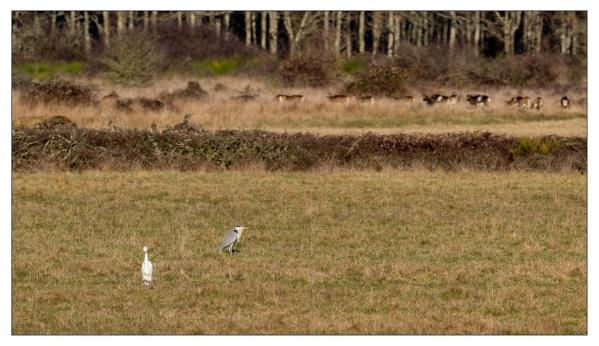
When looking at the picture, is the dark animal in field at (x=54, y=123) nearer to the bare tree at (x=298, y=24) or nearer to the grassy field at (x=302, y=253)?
the grassy field at (x=302, y=253)

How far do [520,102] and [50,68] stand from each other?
2329 cm

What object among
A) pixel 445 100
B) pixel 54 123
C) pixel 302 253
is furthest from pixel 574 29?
pixel 302 253

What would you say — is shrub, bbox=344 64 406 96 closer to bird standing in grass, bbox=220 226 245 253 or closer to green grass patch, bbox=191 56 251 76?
green grass patch, bbox=191 56 251 76

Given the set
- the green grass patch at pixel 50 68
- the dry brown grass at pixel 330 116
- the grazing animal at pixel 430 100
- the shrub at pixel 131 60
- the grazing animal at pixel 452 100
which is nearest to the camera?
the dry brown grass at pixel 330 116

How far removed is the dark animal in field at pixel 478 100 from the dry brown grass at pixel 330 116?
298 mm

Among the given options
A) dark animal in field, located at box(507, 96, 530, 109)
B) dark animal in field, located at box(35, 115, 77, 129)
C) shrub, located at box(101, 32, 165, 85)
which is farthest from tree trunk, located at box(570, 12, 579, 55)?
dark animal in field, located at box(35, 115, 77, 129)

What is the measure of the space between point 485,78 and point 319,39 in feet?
31.3

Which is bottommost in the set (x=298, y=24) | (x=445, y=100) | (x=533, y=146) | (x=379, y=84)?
(x=533, y=146)

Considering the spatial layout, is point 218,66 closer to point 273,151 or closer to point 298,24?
point 298,24

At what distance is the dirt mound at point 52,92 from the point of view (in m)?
38.0

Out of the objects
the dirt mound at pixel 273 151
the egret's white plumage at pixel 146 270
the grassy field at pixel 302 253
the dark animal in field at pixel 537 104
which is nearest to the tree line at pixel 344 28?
the dark animal in field at pixel 537 104

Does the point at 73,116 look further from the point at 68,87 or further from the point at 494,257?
the point at 494,257

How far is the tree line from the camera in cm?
5859

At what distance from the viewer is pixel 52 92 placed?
38500 mm
